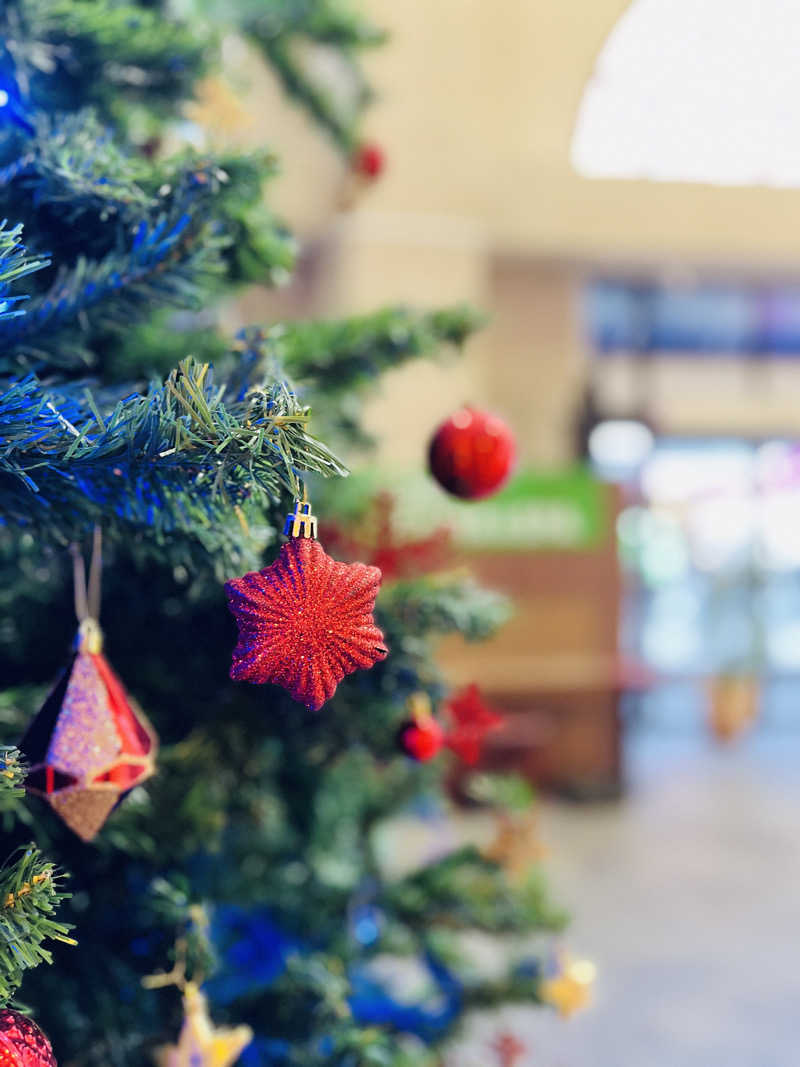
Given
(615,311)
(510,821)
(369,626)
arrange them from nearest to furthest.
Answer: (369,626), (510,821), (615,311)

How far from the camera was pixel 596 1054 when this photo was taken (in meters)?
2.11

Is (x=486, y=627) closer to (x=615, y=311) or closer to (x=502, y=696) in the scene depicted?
(x=502, y=696)

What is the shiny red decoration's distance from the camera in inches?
17.2

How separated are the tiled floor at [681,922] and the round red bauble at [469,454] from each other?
0.87 metres

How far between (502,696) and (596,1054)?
2241 millimetres

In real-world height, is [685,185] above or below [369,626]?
above

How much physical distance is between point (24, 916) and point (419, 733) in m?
0.42

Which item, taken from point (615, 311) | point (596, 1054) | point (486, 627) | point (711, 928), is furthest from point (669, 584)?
point (486, 627)

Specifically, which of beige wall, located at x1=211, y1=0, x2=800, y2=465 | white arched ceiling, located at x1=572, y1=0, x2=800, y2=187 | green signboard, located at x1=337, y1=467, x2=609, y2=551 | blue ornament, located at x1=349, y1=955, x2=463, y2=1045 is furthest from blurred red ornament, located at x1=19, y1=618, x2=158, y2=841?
white arched ceiling, located at x1=572, y1=0, x2=800, y2=187

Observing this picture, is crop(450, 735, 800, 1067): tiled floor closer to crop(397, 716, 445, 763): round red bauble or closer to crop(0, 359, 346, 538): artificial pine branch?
crop(397, 716, 445, 763): round red bauble

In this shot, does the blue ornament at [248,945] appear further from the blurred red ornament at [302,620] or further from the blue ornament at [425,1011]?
the blurred red ornament at [302,620]

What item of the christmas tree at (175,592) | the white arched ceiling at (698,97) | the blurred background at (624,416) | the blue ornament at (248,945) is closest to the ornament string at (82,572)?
the christmas tree at (175,592)

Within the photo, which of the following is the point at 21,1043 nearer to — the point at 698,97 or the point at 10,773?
the point at 10,773

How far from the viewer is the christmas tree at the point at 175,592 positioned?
0.48 meters
